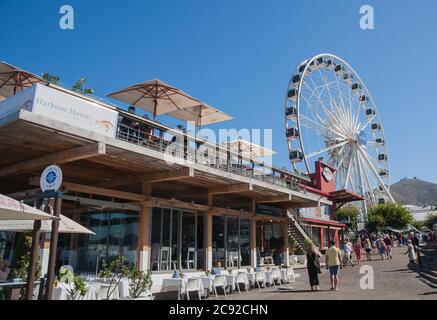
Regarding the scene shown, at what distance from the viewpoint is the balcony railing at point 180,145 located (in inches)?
436

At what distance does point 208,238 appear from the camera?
1562 cm

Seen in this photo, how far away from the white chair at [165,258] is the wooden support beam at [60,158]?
206 inches

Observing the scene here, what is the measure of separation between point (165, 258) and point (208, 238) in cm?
221

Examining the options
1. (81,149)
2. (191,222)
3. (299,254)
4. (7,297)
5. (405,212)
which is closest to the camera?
(7,297)

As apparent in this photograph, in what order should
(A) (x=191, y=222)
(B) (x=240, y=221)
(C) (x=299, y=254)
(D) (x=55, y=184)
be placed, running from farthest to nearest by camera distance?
(C) (x=299, y=254) → (B) (x=240, y=221) → (A) (x=191, y=222) → (D) (x=55, y=184)

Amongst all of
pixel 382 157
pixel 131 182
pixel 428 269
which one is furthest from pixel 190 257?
pixel 382 157

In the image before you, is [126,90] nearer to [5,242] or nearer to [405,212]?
[5,242]

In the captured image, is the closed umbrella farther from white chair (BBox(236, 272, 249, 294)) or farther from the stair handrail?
the stair handrail

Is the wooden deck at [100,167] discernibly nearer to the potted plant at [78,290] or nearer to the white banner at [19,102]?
the white banner at [19,102]

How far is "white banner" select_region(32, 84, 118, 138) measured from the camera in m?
8.69

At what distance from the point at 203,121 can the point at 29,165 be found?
22.3 ft

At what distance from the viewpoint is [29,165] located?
35.4 ft

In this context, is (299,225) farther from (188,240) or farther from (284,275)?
(188,240)

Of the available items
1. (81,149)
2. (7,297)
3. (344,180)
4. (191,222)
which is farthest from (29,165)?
(344,180)
